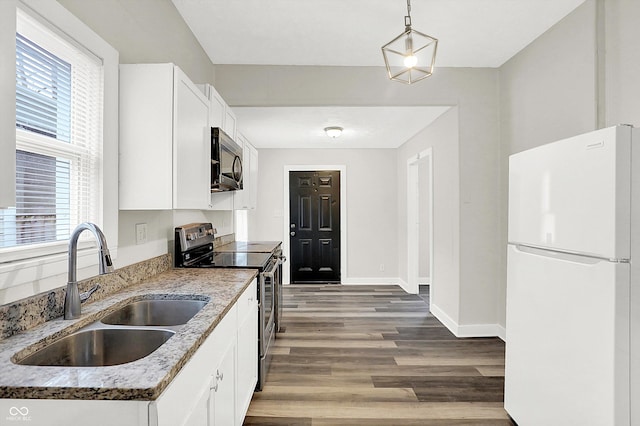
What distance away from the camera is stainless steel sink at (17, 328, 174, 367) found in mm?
1188

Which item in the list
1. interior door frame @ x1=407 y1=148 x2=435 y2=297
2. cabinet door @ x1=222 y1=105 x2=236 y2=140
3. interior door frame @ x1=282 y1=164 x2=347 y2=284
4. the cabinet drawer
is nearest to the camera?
the cabinet drawer

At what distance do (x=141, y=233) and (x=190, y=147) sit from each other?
57 cm

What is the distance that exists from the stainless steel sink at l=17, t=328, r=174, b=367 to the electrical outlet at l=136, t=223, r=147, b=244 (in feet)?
2.61

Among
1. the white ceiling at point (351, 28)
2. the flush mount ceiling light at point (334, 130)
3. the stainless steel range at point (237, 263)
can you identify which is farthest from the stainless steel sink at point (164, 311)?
the flush mount ceiling light at point (334, 130)

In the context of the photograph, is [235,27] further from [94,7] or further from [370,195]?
[370,195]

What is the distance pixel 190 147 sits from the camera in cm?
191

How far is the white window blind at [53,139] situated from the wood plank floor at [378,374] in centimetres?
153

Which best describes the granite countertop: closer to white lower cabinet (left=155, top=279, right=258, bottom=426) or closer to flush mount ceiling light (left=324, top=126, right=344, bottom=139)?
white lower cabinet (left=155, top=279, right=258, bottom=426)

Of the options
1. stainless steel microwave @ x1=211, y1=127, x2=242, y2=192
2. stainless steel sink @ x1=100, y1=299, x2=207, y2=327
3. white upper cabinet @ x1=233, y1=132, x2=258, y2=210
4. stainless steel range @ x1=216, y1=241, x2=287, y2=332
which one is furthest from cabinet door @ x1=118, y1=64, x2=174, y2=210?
white upper cabinet @ x1=233, y1=132, x2=258, y2=210

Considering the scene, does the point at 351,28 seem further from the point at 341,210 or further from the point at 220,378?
the point at 341,210

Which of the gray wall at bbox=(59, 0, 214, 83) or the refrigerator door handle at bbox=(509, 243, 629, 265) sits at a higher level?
the gray wall at bbox=(59, 0, 214, 83)

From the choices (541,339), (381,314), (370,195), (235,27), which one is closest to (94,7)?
(235,27)

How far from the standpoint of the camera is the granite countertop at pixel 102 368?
80cm

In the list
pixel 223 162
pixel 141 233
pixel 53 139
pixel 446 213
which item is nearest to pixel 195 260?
pixel 141 233
